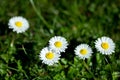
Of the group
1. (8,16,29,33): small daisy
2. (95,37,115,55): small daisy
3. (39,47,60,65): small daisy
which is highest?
(8,16,29,33): small daisy

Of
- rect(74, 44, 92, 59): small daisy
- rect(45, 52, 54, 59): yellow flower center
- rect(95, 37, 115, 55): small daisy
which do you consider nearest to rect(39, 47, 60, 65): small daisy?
rect(45, 52, 54, 59): yellow flower center

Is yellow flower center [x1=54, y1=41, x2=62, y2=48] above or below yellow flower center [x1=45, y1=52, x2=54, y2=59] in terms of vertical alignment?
above

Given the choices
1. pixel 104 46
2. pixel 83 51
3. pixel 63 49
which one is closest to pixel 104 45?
pixel 104 46

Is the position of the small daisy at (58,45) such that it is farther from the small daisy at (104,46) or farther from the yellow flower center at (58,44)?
the small daisy at (104,46)

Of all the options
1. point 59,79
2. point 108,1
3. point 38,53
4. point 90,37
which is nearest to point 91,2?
point 108,1

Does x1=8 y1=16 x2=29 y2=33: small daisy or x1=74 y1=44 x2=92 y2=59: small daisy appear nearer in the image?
x1=74 y1=44 x2=92 y2=59: small daisy

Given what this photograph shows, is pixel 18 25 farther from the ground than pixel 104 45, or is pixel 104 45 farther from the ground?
pixel 18 25

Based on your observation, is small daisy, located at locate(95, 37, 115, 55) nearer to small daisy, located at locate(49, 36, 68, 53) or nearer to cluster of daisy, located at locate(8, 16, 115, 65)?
cluster of daisy, located at locate(8, 16, 115, 65)

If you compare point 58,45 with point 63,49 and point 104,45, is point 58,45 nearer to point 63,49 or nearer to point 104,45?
point 63,49

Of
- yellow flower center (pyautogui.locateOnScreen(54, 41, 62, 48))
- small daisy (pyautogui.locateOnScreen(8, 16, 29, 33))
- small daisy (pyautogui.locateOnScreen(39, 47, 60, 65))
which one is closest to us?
small daisy (pyautogui.locateOnScreen(39, 47, 60, 65))
